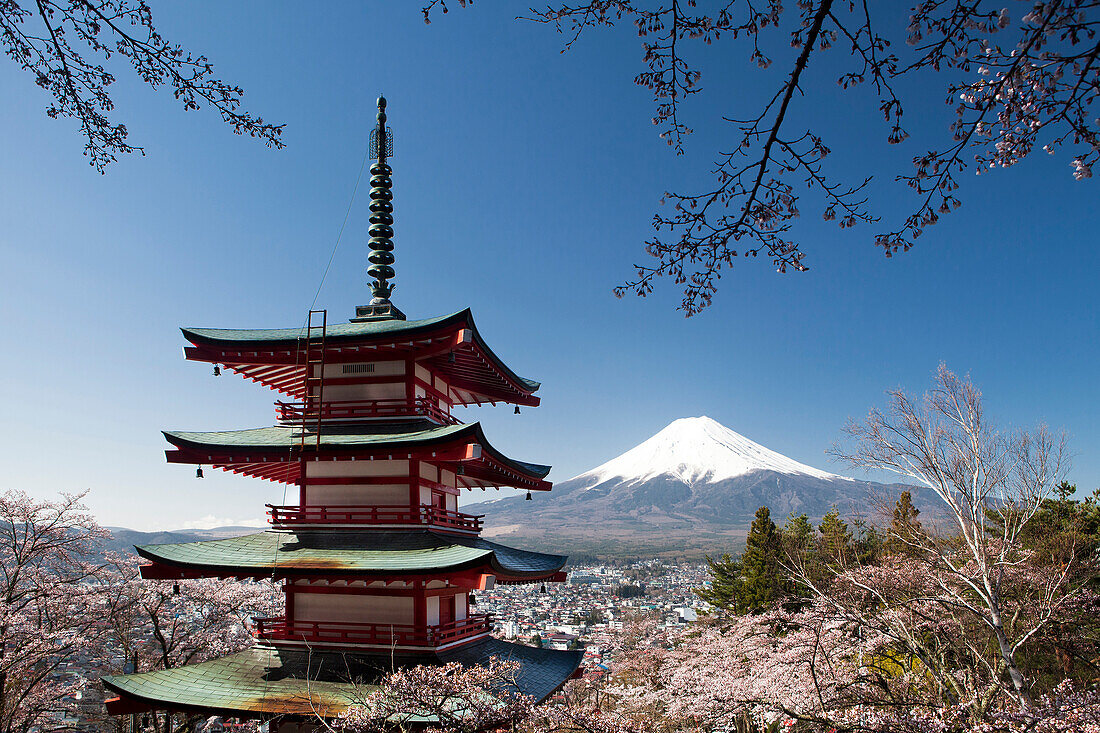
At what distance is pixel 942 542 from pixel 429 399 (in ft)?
56.6

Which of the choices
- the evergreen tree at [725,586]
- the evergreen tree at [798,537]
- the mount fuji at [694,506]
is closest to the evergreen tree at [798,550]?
the evergreen tree at [798,537]

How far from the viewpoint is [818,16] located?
266 centimetres

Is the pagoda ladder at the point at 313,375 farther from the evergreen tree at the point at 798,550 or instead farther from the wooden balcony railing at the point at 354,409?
the evergreen tree at the point at 798,550

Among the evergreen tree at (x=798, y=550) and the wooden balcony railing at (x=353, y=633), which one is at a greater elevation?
the wooden balcony railing at (x=353, y=633)

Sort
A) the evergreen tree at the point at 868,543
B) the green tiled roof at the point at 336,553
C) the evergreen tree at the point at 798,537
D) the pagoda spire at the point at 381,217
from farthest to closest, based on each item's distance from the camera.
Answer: the evergreen tree at the point at 798,537, the evergreen tree at the point at 868,543, the pagoda spire at the point at 381,217, the green tiled roof at the point at 336,553

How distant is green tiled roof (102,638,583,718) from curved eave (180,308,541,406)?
4.92 metres

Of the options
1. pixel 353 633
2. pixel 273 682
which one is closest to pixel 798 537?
pixel 353 633

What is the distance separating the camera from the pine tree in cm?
2928

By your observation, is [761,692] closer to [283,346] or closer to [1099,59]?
[283,346]

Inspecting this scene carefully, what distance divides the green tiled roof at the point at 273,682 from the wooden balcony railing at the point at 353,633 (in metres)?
0.21

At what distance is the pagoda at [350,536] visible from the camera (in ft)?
30.1

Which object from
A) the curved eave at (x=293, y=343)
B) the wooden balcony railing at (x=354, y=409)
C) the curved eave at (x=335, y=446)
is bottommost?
the curved eave at (x=335, y=446)

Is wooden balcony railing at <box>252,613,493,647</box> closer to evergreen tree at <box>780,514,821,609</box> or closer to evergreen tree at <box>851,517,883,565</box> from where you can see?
evergreen tree at <box>780,514,821,609</box>

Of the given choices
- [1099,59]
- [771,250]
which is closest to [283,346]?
[771,250]
